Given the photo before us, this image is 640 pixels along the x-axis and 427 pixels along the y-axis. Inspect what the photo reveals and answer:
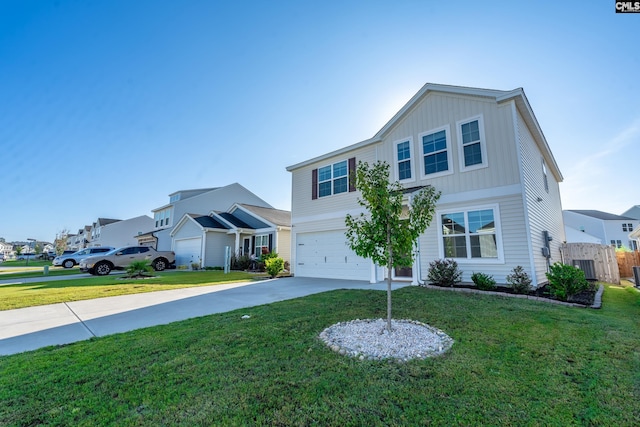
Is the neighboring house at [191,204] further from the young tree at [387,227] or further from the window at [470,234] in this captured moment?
the young tree at [387,227]

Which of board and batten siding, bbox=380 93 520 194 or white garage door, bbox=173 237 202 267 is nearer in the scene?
board and batten siding, bbox=380 93 520 194

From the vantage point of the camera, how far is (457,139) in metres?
9.20

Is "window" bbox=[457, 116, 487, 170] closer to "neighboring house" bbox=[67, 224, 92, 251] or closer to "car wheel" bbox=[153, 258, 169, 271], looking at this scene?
"car wheel" bbox=[153, 258, 169, 271]

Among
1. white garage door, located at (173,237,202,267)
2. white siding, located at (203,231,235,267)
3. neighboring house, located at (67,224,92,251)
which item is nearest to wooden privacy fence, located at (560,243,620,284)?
white siding, located at (203,231,235,267)

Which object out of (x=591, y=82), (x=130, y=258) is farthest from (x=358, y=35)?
(x=130, y=258)

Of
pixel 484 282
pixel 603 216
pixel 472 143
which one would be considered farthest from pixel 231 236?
pixel 603 216

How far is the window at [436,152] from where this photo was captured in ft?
31.1

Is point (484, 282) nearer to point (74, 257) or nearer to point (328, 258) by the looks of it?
point (328, 258)

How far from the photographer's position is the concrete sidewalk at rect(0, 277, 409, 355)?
4.35 metres

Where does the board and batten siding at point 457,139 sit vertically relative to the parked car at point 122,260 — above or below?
above

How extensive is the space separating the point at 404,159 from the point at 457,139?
196 cm

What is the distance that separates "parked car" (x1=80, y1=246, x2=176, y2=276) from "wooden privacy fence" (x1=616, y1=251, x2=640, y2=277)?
75.6 ft

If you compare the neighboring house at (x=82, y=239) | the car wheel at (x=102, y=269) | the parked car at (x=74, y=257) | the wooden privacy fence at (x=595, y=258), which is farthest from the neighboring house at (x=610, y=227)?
the neighboring house at (x=82, y=239)

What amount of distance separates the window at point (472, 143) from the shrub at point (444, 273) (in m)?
3.13
